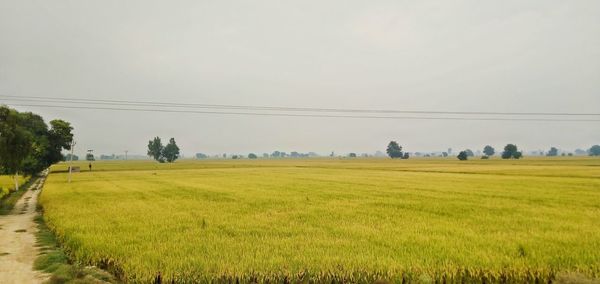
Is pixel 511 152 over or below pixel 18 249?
over

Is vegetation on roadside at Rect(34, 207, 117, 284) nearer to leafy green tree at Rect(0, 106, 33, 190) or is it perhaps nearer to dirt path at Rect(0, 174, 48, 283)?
dirt path at Rect(0, 174, 48, 283)

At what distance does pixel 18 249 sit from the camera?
42.5 ft

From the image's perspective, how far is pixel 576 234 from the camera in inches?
536

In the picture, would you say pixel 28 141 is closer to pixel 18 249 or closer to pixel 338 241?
pixel 18 249

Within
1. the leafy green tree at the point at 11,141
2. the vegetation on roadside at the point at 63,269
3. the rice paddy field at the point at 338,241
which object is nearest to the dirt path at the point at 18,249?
the vegetation on roadside at the point at 63,269

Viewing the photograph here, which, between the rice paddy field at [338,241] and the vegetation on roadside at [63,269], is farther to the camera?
the rice paddy field at [338,241]

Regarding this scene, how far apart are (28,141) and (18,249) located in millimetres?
20144

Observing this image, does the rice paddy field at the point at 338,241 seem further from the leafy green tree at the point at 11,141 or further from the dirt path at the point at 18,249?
the leafy green tree at the point at 11,141

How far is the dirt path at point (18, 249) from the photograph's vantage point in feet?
32.2

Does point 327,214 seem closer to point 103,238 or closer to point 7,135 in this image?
point 103,238

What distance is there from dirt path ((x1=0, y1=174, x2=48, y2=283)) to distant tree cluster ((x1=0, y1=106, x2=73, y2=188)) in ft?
25.5

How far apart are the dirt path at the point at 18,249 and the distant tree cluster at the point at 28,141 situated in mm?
7784

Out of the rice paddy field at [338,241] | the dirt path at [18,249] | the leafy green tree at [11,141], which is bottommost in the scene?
the dirt path at [18,249]

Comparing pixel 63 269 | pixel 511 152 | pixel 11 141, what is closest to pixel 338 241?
pixel 63 269
